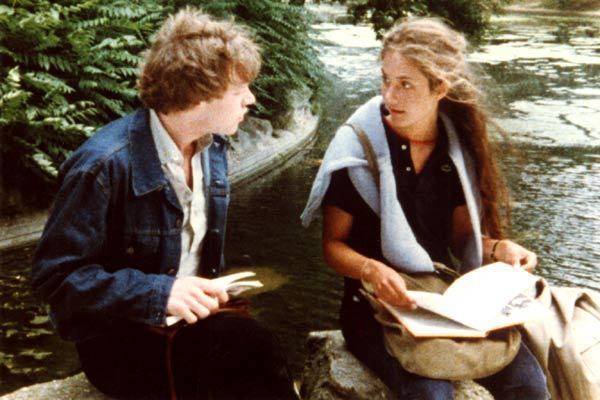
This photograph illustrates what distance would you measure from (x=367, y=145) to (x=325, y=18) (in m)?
20.8

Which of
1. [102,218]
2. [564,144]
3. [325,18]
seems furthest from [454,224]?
[325,18]

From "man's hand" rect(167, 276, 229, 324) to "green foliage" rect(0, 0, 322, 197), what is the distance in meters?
3.28

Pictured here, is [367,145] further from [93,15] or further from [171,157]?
[93,15]

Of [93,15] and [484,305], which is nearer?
[484,305]

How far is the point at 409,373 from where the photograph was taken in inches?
81.2

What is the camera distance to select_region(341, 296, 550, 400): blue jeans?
203 centimetres

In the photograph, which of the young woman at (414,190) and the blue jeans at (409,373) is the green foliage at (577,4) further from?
the blue jeans at (409,373)

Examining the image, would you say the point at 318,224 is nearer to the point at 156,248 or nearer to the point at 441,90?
the point at 441,90

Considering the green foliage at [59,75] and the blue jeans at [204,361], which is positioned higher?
the green foliage at [59,75]

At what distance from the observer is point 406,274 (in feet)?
7.52

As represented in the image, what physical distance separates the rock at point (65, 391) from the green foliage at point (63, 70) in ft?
9.79

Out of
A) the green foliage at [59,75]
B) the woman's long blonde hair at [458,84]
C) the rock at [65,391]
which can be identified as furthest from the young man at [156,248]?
the green foliage at [59,75]

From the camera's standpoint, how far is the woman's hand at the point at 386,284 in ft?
6.65

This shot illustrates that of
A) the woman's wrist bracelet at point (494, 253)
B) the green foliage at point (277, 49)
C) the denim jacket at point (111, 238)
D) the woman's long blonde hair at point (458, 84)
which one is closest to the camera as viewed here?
the denim jacket at point (111, 238)
